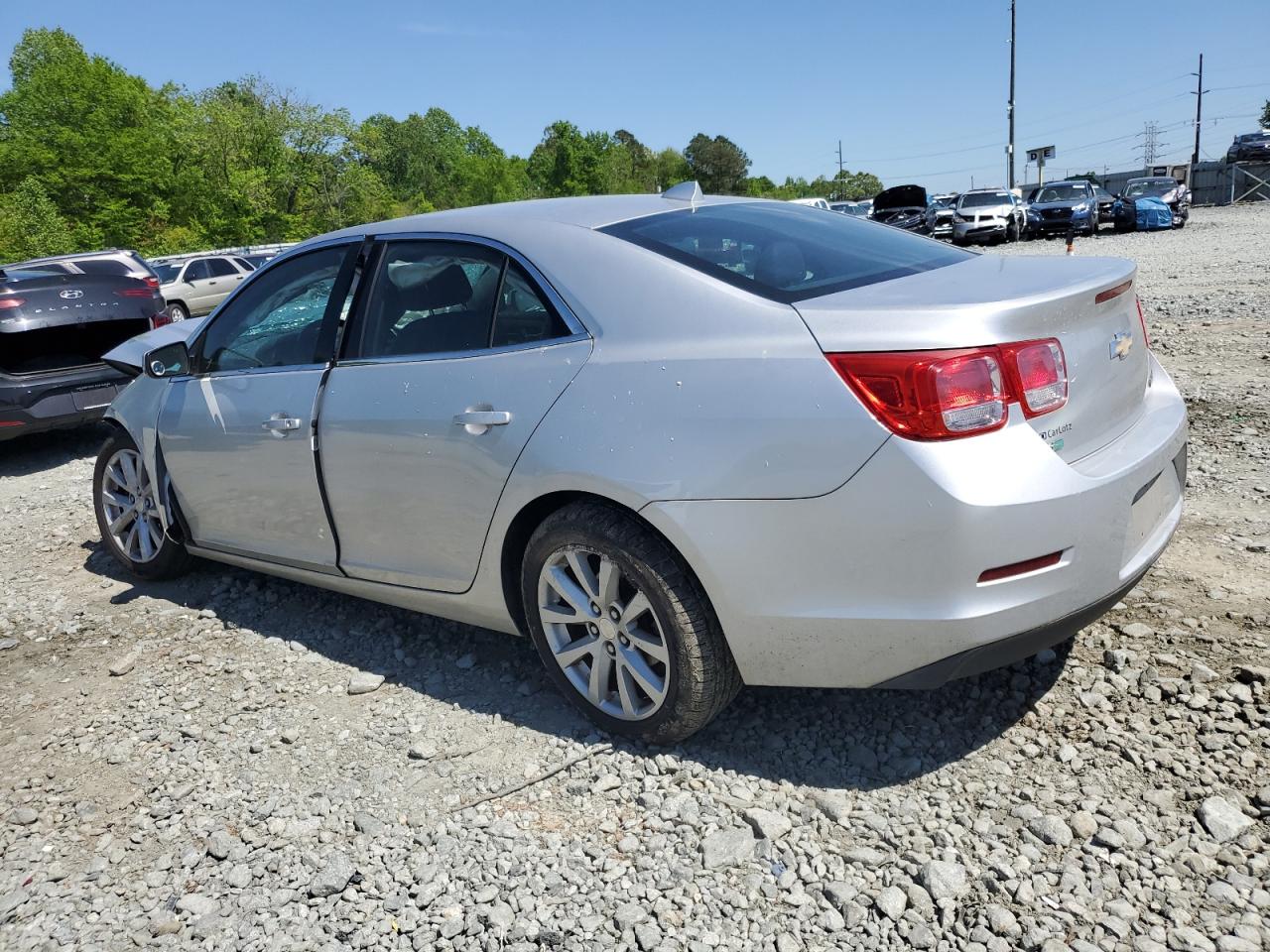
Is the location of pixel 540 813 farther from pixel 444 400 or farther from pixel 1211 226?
pixel 1211 226

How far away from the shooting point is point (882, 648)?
245 centimetres

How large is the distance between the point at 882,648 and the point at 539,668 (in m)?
1.53

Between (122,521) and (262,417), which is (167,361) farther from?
(122,521)

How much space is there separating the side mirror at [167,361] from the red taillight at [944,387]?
9.93 ft

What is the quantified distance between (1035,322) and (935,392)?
14.5 inches

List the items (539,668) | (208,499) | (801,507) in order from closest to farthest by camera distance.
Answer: (801,507)
(539,668)
(208,499)

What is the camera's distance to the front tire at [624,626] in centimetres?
269

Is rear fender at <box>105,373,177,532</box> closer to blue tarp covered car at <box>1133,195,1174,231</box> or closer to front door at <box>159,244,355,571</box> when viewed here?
front door at <box>159,244,355,571</box>

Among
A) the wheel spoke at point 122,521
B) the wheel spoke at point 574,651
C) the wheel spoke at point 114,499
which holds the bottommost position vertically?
the wheel spoke at point 574,651

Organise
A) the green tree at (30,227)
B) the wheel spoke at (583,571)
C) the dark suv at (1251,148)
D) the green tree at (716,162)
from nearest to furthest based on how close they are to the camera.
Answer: the wheel spoke at (583,571), the green tree at (30,227), the dark suv at (1251,148), the green tree at (716,162)

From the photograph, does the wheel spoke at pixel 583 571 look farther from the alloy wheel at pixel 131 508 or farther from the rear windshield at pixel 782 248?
the alloy wheel at pixel 131 508

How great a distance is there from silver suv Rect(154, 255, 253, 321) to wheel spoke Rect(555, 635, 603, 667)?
20.7 m

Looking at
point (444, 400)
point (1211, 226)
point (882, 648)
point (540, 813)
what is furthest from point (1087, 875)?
point (1211, 226)

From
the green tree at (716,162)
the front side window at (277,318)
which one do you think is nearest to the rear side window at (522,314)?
the front side window at (277,318)
